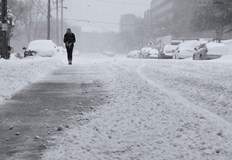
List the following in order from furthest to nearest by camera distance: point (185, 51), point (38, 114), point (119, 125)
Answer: point (185, 51)
point (38, 114)
point (119, 125)

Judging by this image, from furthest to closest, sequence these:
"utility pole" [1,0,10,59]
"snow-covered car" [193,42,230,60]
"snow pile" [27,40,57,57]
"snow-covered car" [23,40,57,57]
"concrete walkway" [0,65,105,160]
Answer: "snow pile" [27,40,57,57], "snow-covered car" [23,40,57,57], "snow-covered car" [193,42,230,60], "utility pole" [1,0,10,59], "concrete walkway" [0,65,105,160]

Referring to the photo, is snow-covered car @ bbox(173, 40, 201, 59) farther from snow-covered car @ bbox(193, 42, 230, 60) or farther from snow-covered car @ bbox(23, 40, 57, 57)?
snow-covered car @ bbox(23, 40, 57, 57)

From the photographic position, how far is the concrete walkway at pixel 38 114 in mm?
3826

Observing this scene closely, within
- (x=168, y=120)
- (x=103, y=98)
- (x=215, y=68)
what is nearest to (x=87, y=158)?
(x=168, y=120)

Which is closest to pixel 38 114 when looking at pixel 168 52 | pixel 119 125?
pixel 119 125

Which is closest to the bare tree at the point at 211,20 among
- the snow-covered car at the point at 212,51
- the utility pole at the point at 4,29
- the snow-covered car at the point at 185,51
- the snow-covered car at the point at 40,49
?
the snow-covered car at the point at 185,51

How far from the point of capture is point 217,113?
548cm

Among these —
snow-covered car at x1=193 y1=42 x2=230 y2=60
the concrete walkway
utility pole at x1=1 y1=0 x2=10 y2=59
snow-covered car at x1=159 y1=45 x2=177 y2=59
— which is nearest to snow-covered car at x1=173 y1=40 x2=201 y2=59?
snow-covered car at x1=193 y1=42 x2=230 y2=60

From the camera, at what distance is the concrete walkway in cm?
383

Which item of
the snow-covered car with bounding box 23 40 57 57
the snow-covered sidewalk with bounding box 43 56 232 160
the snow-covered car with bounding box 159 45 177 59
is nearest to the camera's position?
the snow-covered sidewalk with bounding box 43 56 232 160

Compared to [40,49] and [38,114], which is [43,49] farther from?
[38,114]

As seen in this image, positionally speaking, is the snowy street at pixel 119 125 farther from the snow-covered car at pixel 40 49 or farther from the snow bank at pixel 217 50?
the snow-covered car at pixel 40 49

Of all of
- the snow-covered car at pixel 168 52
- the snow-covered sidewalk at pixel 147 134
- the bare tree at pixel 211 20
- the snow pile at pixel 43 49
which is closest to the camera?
the snow-covered sidewalk at pixel 147 134

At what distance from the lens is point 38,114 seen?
18.6 ft
